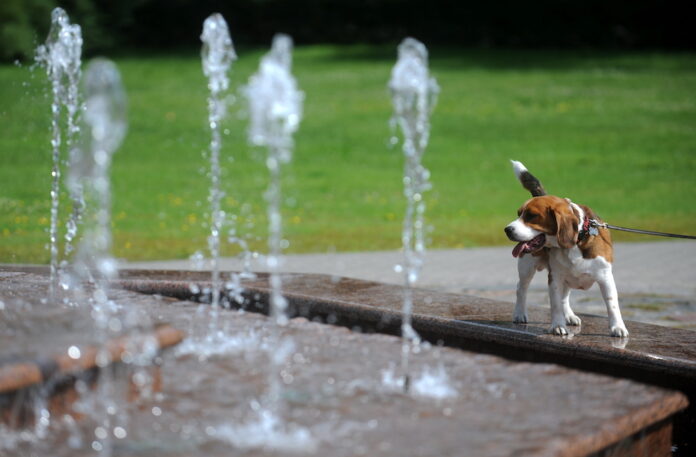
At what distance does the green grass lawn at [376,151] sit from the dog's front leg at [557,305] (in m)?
6.58

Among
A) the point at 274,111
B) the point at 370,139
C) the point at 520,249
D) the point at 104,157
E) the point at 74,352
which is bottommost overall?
the point at 74,352

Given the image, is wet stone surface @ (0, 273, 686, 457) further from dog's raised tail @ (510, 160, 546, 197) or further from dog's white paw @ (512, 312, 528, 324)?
dog's raised tail @ (510, 160, 546, 197)

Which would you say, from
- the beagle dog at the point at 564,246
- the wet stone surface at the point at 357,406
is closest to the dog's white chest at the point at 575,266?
the beagle dog at the point at 564,246

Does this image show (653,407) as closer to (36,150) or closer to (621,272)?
(621,272)

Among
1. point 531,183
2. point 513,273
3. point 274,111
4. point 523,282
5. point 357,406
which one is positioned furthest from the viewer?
point 513,273

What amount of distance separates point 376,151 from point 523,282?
52.1 feet

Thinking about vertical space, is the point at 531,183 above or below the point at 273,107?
below

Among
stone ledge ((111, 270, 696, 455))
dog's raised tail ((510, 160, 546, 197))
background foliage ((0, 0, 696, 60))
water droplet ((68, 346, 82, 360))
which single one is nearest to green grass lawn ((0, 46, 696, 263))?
background foliage ((0, 0, 696, 60))

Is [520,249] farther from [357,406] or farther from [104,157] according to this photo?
[104,157]

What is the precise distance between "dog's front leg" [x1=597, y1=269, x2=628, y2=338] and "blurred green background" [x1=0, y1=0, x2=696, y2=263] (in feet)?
21.7

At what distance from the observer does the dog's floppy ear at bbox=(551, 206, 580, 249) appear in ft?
14.9

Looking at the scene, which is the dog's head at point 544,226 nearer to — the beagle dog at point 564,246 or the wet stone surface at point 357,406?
the beagle dog at point 564,246

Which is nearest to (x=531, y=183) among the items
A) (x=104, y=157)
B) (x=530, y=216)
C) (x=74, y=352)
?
(x=530, y=216)

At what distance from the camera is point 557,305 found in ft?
15.5
